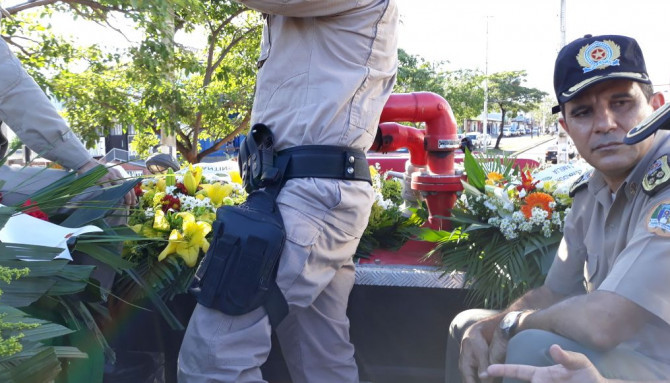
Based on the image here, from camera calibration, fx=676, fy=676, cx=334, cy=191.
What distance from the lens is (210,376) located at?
6.51 feet

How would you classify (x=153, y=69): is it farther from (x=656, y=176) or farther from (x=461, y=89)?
(x=461, y=89)

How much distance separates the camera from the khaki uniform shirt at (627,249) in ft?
5.33

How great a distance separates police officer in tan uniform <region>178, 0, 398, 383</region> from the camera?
202cm

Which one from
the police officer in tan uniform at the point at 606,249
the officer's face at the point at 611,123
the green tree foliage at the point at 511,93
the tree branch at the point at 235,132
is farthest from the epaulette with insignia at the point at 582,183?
the green tree foliage at the point at 511,93

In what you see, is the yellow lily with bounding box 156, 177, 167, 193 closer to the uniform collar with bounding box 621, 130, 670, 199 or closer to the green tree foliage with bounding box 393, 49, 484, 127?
the uniform collar with bounding box 621, 130, 670, 199

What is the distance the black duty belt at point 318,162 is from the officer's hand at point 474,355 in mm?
635

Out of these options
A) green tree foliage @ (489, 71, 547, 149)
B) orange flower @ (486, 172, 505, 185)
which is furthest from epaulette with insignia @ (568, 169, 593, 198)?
green tree foliage @ (489, 71, 547, 149)

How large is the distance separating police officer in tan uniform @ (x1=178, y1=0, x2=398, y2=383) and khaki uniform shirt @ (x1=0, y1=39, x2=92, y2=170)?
28.2 inches

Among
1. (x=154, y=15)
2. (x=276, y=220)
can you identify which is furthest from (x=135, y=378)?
(x=154, y=15)

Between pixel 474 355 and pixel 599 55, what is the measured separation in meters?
0.96

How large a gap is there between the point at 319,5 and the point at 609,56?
0.86 m

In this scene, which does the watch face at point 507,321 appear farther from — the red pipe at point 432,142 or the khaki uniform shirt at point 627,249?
the red pipe at point 432,142

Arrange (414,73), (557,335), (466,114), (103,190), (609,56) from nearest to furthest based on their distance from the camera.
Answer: (557,335)
(609,56)
(103,190)
(414,73)
(466,114)

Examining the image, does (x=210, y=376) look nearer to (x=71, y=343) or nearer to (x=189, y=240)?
(x=71, y=343)
